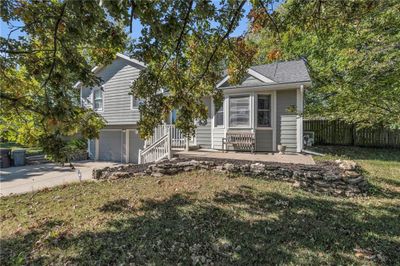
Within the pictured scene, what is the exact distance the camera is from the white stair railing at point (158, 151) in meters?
9.19

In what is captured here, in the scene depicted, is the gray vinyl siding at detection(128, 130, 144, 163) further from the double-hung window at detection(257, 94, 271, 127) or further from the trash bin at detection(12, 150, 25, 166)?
the double-hung window at detection(257, 94, 271, 127)

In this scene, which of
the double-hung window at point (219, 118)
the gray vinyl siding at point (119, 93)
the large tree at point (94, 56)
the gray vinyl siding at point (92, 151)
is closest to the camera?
the large tree at point (94, 56)

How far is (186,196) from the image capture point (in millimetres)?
5332

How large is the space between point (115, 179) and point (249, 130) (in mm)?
5586

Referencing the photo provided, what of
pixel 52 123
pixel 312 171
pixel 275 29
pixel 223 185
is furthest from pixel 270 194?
pixel 52 123

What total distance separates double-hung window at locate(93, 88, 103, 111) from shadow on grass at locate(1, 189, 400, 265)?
1101 cm

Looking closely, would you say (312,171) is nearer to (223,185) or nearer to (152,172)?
(223,185)

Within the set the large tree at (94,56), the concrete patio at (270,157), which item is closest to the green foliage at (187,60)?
the large tree at (94,56)

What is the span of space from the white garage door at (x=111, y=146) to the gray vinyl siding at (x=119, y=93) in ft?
5.11

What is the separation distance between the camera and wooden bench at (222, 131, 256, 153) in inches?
383

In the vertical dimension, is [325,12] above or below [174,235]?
above

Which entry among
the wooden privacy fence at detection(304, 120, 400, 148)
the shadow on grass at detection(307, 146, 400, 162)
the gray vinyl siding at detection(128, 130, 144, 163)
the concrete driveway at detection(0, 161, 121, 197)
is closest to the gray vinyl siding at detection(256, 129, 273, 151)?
the shadow on grass at detection(307, 146, 400, 162)

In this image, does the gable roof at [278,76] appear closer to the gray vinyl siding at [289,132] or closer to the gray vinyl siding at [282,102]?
the gray vinyl siding at [282,102]

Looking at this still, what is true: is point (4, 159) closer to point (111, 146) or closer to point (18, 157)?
point (18, 157)
